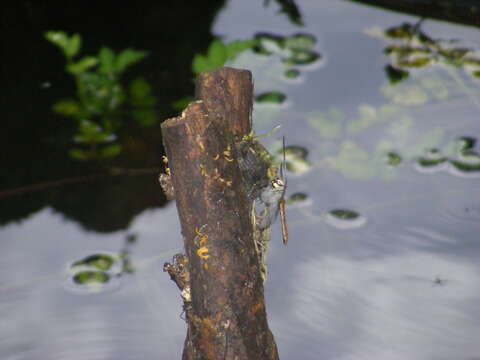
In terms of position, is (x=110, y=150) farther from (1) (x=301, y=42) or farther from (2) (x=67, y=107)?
(1) (x=301, y=42)

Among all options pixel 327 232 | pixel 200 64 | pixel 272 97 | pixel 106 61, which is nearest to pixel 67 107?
pixel 106 61

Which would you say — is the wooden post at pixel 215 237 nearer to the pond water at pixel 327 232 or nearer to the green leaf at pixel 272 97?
the pond water at pixel 327 232

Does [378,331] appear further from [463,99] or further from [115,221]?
[463,99]

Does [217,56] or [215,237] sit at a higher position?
[217,56]

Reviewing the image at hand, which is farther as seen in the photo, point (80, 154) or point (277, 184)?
point (80, 154)

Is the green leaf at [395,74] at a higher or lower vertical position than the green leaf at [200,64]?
lower

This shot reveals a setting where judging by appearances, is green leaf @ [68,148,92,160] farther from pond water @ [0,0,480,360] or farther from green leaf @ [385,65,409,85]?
green leaf @ [385,65,409,85]

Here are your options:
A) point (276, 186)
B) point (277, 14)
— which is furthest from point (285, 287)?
point (277, 14)

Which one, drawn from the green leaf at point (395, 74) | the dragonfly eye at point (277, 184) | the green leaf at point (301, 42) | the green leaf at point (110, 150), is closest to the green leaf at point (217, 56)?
the green leaf at point (110, 150)
